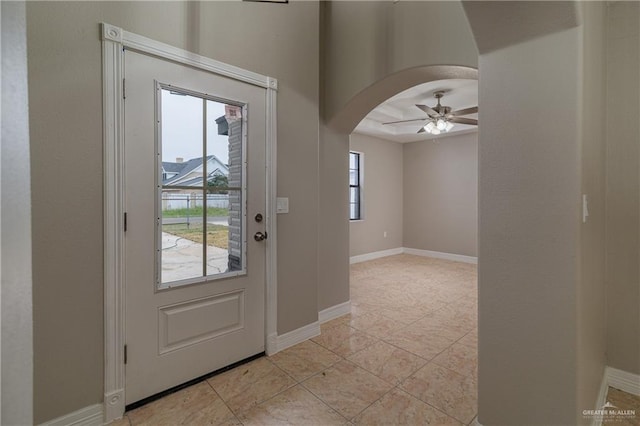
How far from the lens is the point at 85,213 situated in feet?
5.05

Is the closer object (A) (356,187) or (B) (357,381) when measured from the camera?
(B) (357,381)

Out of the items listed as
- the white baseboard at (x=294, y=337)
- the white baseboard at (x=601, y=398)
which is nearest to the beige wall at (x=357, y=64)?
the white baseboard at (x=294, y=337)

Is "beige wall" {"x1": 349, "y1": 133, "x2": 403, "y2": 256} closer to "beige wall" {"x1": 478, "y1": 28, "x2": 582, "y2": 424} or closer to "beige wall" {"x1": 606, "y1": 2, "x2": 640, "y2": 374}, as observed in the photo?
"beige wall" {"x1": 606, "y1": 2, "x2": 640, "y2": 374}

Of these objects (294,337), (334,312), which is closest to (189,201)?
(294,337)

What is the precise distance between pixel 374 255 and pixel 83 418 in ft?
16.7

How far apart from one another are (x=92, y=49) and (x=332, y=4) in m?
2.15

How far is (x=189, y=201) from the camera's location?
190 cm

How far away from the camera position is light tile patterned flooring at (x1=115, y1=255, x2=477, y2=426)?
1.65 meters

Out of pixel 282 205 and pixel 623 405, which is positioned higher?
pixel 282 205

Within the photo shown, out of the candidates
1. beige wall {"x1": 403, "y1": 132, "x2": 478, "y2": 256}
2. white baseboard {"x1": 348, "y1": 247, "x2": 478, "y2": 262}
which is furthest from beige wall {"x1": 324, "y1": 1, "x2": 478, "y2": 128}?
beige wall {"x1": 403, "y1": 132, "x2": 478, "y2": 256}

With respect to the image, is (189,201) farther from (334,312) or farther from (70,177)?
(334,312)

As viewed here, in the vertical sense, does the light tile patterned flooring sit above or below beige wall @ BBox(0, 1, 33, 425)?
below

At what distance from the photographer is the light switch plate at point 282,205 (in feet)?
7.57

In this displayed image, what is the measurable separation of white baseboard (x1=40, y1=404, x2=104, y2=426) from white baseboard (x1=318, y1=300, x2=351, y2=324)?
173 centimetres
